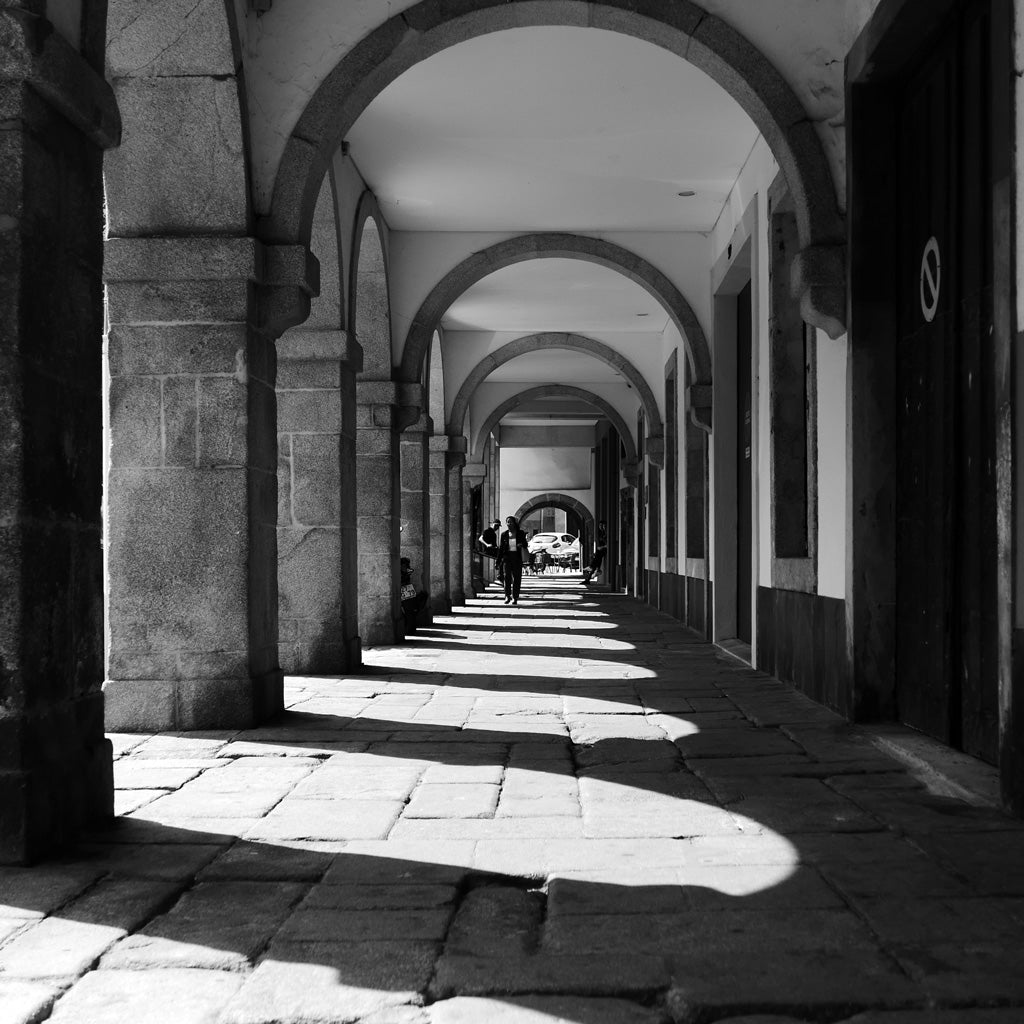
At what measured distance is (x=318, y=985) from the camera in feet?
7.54

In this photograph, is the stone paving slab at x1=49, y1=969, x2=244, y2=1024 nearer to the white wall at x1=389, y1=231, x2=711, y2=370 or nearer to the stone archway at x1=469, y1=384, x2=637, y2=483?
the white wall at x1=389, y1=231, x2=711, y2=370

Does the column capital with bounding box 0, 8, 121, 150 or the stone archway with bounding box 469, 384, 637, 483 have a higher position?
the stone archway with bounding box 469, 384, 637, 483

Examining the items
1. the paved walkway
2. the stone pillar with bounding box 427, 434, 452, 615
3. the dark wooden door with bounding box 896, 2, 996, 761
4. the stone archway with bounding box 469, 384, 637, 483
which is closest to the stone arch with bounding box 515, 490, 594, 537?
the stone archway with bounding box 469, 384, 637, 483

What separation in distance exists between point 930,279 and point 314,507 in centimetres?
431

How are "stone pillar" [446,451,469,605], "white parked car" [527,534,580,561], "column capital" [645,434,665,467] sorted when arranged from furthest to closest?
"white parked car" [527,534,580,561], "stone pillar" [446,451,469,605], "column capital" [645,434,665,467]

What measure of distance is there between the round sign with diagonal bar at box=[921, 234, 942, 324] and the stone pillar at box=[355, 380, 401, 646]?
5.95m

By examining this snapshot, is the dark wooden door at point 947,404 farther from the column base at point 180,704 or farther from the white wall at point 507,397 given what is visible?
the white wall at point 507,397

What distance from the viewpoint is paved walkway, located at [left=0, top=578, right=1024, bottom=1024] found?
224cm

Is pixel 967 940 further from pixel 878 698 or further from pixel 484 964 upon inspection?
pixel 878 698

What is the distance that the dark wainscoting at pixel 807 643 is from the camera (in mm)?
6004

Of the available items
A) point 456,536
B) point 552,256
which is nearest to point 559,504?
point 456,536

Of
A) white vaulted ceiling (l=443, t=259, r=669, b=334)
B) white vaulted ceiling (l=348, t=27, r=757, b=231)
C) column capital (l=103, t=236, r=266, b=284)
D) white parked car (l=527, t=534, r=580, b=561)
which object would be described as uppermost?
white vaulted ceiling (l=348, t=27, r=757, b=231)

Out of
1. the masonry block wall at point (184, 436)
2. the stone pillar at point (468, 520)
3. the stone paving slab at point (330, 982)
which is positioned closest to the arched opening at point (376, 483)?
the masonry block wall at point (184, 436)

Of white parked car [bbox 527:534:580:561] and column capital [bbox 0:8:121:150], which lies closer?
column capital [bbox 0:8:121:150]
